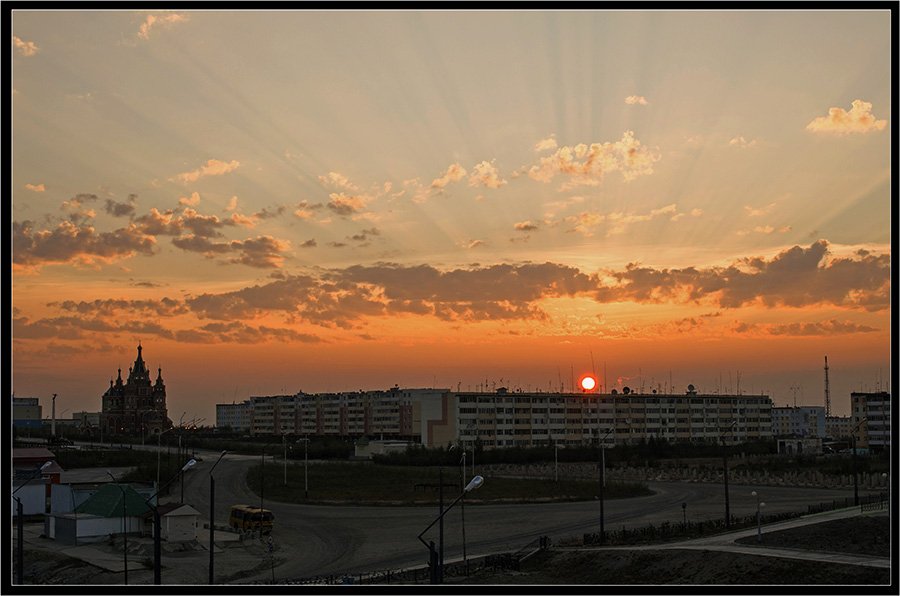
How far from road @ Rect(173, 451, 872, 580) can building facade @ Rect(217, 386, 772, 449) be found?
56.1 meters

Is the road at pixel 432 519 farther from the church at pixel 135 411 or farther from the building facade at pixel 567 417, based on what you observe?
the church at pixel 135 411

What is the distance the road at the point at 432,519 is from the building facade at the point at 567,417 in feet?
184

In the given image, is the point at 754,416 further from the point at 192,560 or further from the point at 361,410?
the point at 192,560

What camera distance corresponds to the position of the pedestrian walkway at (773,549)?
32375 mm

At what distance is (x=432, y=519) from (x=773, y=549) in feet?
96.6

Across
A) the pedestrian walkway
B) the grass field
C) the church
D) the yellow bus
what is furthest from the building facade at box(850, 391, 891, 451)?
the church

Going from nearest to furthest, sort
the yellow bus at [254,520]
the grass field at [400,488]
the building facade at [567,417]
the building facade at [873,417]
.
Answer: the yellow bus at [254,520], the grass field at [400,488], the building facade at [567,417], the building facade at [873,417]

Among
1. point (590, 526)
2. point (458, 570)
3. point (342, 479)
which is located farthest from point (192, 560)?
point (342, 479)

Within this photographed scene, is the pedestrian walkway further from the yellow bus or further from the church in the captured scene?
the church

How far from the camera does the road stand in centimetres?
4585

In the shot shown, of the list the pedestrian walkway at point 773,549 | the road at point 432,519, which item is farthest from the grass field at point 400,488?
the pedestrian walkway at point 773,549

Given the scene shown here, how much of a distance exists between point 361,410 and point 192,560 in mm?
152184

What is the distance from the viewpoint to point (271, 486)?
3314 inches

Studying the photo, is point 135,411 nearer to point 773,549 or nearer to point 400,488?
point 400,488
